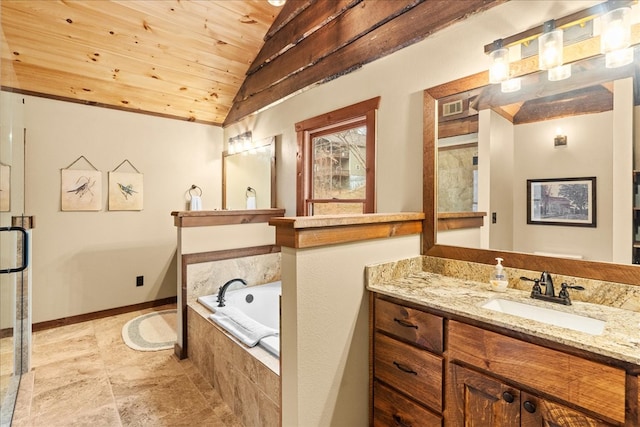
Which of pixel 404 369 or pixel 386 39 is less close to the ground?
pixel 386 39

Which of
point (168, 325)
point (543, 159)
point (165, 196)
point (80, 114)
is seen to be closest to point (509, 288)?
point (543, 159)

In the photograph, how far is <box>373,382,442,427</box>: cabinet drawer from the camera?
1389 mm

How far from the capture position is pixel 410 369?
4.74 ft

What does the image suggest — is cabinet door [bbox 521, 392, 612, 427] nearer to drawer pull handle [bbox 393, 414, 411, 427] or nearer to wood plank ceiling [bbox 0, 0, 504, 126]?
drawer pull handle [bbox 393, 414, 411, 427]

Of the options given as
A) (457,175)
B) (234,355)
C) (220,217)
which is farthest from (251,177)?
(457,175)

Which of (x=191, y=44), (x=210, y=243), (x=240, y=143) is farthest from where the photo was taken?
(x=240, y=143)

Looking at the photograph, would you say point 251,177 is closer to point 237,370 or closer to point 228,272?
point 228,272

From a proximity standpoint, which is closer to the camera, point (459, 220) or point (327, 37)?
point (459, 220)

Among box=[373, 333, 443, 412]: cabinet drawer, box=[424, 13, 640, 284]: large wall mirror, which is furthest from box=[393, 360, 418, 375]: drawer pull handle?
box=[424, 13, 640, 284]: large wall mirror

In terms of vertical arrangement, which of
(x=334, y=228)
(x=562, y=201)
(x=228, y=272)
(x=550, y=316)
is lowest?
(x=228, y=272)

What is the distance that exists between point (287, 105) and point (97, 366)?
2.85m

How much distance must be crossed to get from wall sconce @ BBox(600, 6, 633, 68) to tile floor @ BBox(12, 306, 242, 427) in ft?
8.60

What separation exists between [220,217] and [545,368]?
8.17 ft

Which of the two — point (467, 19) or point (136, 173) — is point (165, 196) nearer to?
point (136, 173)
